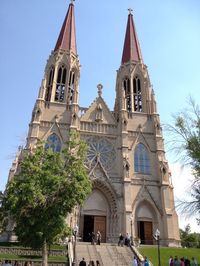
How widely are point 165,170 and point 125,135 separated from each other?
6440 millimetres

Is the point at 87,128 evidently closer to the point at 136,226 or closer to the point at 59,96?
the point at 59,96

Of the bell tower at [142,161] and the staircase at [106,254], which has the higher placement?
the bell tower at [142,161]

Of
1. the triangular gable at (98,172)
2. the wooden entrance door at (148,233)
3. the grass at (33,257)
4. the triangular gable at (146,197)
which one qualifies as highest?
the triangular gable at (98,172)

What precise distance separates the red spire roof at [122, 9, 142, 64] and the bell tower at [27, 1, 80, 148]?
841cm

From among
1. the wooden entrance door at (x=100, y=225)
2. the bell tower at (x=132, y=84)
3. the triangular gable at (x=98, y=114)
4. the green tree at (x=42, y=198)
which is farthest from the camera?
the bell tower at (x=132, y=84)

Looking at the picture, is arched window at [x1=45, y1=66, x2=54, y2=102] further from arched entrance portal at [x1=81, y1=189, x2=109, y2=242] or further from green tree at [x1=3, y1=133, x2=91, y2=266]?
green tree at [x1=3, y1=133, x2=91, y2=266]

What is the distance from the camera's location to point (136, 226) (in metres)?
28.6

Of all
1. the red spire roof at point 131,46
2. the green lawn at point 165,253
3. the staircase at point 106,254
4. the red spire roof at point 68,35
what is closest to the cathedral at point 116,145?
the red spire roof at point 68,35

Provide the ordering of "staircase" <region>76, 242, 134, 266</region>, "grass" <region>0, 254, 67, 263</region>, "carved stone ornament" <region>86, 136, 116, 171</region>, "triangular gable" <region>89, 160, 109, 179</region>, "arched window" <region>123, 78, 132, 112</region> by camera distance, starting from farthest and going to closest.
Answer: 1. "arched window" <region>123, 78, 132, 112</region>
2. "carved stone ornament" <region>86, 136, 116, 171</region>
3. "triangular gable" <region>89, 160, 109, 179</region>
4. "staircase" <region>76, 242, 134, 266</region>
5. "grass" <region>0, 254, 67, 263</region>

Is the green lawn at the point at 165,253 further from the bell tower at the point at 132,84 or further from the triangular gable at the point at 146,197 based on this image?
the bell tower at the point at 132,84

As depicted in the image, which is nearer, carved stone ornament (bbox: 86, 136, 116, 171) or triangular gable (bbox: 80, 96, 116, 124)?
carved stone ornament (bbox: 86, 136, 116, 171)

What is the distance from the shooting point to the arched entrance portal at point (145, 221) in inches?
1136

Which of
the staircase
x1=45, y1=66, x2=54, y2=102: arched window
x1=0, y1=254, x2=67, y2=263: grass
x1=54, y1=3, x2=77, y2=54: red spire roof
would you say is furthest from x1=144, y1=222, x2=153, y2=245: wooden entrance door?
x1=54, y1=3, x2=77, y2=54: red spire roof

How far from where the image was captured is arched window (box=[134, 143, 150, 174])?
106 ft
